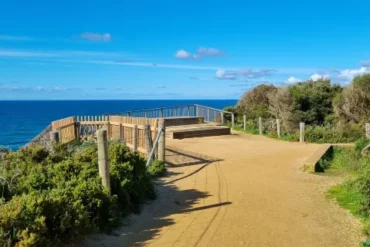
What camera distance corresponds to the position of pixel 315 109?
74.3 feet

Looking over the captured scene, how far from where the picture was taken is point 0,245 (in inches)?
171

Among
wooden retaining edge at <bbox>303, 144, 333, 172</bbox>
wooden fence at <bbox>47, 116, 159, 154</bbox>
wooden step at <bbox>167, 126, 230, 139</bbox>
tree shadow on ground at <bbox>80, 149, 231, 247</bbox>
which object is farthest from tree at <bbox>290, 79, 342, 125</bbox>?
tree shadow on ground at <bbox>80, 149, 231, 247</bbox>

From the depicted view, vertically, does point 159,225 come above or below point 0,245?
below

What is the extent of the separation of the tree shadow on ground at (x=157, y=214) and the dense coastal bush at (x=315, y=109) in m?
10.5

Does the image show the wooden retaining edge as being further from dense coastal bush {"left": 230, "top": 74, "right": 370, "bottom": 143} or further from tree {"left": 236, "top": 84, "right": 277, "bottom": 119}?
tree {"left": 236, "top": 84, "right": 277, "bottom": 119}

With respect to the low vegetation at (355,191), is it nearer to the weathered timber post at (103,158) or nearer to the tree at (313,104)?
the weathered timber post at (103,158)

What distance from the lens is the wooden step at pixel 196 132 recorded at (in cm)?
1877

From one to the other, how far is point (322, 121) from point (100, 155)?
1884 centimetres

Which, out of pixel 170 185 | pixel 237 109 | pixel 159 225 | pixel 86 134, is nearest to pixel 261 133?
pixel 237 109

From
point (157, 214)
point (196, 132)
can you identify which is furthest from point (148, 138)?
point (196, 132)

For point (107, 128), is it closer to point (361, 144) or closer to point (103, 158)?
point (361, 144)

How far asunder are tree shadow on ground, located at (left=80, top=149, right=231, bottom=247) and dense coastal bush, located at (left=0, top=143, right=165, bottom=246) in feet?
0.65

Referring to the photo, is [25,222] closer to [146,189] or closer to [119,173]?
[119,173]

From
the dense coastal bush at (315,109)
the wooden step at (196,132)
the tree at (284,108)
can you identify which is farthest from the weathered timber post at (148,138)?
the tree at (284,108)
